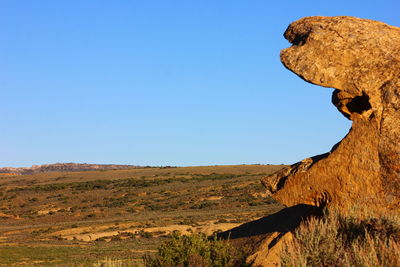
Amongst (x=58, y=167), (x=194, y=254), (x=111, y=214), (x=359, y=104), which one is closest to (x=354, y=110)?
(x=359, y=104)

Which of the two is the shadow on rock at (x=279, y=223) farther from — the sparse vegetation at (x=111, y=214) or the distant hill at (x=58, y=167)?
the distant hill at (x=58, y=167)

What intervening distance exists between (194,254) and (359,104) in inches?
179

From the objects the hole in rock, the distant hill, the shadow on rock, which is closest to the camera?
the hole in rock

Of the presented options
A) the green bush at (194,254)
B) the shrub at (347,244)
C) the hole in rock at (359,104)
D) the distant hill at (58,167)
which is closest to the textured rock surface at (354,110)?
the hole in rock at (359,104)

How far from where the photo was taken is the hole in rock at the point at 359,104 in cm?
1094

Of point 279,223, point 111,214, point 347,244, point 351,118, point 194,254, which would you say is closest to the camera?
point 347,244

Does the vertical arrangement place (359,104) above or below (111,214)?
above

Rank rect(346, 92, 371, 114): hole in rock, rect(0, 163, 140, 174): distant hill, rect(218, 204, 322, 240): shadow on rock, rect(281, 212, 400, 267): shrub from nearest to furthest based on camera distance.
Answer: rect(281, 212, 400, 267): shrub < rect(346, 92, 371, 114): hole in rock < rect(218, 204, 322, 240): shadow on rock < rect(0, 163, 140, 174): distant hill

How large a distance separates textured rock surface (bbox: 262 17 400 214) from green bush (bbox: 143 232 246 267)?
163 centimetres

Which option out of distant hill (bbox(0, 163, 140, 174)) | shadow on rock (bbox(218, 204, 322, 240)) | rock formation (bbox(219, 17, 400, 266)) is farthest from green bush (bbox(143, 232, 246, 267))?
distant hill (bbox(0, 163, 140, 174))

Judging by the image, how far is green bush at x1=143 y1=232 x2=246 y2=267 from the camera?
1051 cm

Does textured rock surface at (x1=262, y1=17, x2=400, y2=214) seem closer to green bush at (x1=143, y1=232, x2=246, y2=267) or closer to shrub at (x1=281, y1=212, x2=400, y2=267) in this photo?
shrub at (x1=281, y1=212, x2=400, y2=267)

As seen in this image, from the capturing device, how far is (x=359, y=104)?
11.2 meters

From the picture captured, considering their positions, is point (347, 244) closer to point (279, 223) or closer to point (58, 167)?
point (279, 223)
